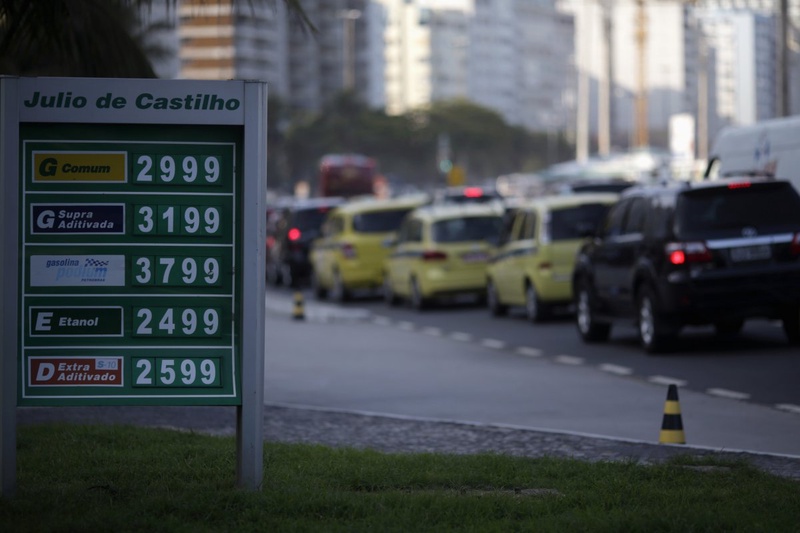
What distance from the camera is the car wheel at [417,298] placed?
29016mm

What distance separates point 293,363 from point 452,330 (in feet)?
18.4

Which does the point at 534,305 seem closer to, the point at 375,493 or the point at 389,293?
the point at 389,293

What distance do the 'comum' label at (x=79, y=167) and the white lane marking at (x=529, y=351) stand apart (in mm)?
11897

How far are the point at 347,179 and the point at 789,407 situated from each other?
80084 millimetres

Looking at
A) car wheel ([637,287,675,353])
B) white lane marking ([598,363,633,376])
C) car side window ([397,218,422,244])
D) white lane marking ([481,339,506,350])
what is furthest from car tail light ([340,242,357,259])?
white lane marking ([598,363,633,376])

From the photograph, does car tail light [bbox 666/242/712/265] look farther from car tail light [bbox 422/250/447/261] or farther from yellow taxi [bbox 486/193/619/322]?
car tail light [bbox 422/250/447/261]

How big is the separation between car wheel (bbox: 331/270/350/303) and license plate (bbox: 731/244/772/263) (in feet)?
50.6

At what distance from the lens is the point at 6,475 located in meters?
7.91

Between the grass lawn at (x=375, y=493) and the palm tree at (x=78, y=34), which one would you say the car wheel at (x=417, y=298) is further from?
the grass lawn at (x=375, y=493)

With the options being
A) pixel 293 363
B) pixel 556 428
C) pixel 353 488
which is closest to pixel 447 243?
pixel 293 363

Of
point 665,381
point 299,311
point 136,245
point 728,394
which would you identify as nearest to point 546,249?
point 299,311

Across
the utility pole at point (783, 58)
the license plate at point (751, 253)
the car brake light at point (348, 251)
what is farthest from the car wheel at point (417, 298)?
the utility pole at point (783, 58)

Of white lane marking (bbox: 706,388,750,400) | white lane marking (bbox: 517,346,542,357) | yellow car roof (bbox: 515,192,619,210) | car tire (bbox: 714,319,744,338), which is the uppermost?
yellow car roof (bbox: 515,192,619,210)

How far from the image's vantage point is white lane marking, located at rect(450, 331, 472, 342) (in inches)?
891
